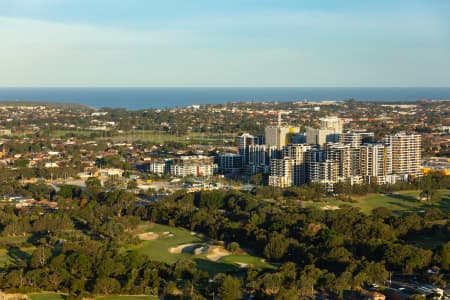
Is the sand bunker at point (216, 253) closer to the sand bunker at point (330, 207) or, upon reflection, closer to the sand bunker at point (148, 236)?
the sand bunker at point (148, 236)

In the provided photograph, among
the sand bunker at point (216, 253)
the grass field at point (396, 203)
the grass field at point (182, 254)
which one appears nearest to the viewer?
the grass field at point (182, 254)

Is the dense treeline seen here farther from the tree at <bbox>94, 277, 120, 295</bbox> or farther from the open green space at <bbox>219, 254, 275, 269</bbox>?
the open green space at <bbox>219, 254, 275, 269</bbox>

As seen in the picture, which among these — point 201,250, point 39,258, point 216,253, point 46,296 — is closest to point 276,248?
point 216,253

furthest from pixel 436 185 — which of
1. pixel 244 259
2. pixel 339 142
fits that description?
pixel 244 259

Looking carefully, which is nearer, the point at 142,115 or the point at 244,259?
the point at 244,259

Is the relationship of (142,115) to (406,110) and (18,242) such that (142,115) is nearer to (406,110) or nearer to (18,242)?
(406,110)

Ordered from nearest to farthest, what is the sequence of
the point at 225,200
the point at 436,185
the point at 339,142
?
the point at 225,200 → the point at 436,185 → the point at 339,142

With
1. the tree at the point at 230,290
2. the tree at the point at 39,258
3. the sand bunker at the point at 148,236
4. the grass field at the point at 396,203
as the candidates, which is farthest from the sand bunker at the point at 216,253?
the grass field at the point at 396,203

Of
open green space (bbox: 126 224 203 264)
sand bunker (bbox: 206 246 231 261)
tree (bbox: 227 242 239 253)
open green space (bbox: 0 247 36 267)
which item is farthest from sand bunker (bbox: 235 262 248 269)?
open green space (bbox: 0 247 36 267)
